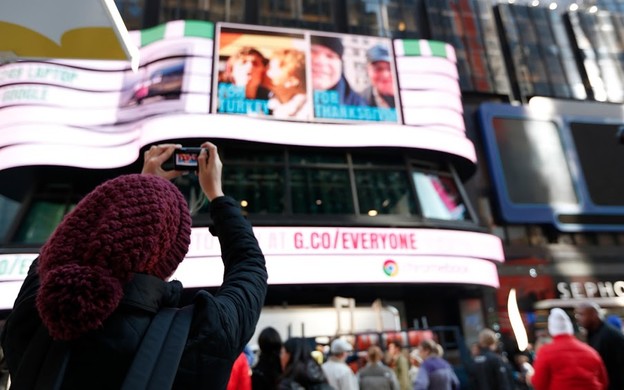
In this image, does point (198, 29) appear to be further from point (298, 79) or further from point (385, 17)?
point (385, 17)

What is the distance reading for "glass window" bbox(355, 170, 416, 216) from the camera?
12.3 meters

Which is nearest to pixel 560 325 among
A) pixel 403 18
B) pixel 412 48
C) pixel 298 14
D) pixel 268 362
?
pixel 268 362

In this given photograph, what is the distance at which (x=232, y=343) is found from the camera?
1.15 meters

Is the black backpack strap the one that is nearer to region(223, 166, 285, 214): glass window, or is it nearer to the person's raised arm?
the person's raised arm

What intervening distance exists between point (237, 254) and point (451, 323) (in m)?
13.6

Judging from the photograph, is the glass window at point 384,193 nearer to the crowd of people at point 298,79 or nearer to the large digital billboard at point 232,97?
the large digital billboard at point 232,97

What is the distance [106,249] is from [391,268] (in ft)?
33.6

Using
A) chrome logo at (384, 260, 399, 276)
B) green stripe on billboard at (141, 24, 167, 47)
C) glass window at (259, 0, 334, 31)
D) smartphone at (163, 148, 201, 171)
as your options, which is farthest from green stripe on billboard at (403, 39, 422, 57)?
smartphone at (163, 148, 201, 171)

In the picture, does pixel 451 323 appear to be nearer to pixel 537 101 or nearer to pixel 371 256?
pixel 371 256

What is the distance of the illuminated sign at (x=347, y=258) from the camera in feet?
31.7

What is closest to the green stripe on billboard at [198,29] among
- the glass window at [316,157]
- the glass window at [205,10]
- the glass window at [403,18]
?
the glass window at [316,157]

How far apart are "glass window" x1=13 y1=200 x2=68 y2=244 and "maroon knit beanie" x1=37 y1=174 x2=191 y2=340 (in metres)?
11.3

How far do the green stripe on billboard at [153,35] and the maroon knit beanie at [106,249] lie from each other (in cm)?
1309

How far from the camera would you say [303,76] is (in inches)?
509
